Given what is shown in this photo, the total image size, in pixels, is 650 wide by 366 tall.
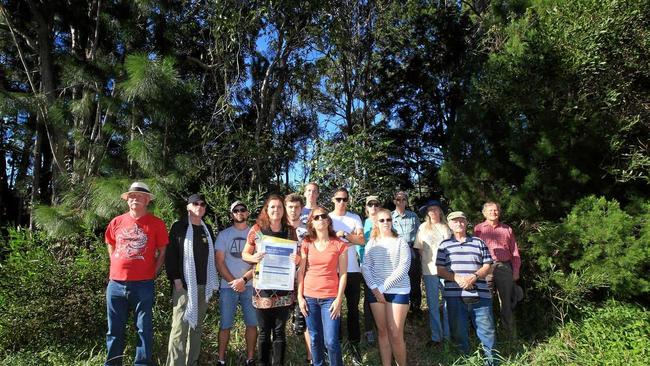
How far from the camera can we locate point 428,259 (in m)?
4.52

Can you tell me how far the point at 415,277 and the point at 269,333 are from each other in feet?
6.85

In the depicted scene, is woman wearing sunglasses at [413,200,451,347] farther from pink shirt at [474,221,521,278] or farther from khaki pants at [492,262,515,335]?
khaki pants at [492,262,515,335]

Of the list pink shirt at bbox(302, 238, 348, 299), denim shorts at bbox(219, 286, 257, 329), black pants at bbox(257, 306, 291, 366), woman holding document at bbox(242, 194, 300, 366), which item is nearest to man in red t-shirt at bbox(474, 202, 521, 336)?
pink shirt at bbox(302, 238, 348, 299)

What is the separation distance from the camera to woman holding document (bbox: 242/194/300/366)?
3.48 metres

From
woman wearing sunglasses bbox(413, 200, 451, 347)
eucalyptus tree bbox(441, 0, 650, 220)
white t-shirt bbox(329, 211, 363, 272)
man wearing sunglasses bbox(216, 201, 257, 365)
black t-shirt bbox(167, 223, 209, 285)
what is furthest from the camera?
eucalyptus tree bbox(441, 0, 650, 220)

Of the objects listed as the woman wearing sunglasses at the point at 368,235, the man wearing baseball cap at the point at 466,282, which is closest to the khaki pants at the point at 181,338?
the woman wearing sunglasses at the point at 368,235

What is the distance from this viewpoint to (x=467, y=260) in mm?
3949

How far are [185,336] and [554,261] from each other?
4.11 meters

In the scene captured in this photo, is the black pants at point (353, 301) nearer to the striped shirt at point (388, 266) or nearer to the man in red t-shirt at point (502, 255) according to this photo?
the striped shirt at point (388, 266)

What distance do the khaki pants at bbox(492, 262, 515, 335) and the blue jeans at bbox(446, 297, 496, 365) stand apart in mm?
597

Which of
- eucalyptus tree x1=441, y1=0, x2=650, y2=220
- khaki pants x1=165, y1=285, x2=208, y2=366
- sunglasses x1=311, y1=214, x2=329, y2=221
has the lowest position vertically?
khaki pants x1=165, y1=285, x2=208, y2=366

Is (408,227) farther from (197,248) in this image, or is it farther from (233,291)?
(197,248)

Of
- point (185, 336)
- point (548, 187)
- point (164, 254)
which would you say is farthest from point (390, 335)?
point (548, 187)

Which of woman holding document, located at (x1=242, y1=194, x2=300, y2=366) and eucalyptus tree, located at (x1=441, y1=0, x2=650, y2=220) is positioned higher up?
eucalyptus tree, located at (x1=441, y1=0, x2=650, y2=220)
